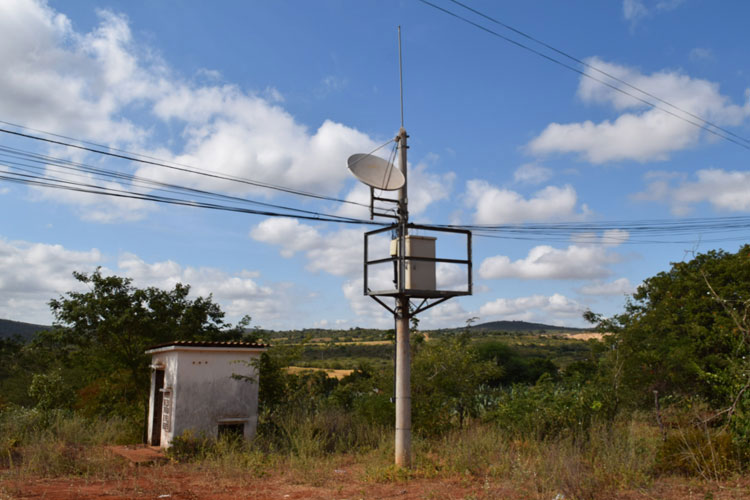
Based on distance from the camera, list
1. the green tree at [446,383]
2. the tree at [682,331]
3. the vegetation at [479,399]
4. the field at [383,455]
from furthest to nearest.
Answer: the tree at [682,331]
the green tree at [446,383]
the vegetation at [479,399]
the field at [383,455]

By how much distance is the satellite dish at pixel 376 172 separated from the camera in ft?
36.4

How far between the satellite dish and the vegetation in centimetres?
525

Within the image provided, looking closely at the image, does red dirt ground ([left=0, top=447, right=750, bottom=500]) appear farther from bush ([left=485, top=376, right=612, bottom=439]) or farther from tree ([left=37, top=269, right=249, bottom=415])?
tree ([left=37, top=269, right=249, bottom=415])

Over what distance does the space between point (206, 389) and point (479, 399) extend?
7.34 m

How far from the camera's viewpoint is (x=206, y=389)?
43.3 feet

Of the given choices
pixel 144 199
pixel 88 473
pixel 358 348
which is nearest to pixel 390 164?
pixel 144 199

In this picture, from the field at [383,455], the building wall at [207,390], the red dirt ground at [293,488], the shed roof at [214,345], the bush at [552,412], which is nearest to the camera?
the red dirt ground at [293,488]

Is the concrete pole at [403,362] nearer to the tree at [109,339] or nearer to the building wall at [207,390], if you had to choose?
the building wall at [207,390]

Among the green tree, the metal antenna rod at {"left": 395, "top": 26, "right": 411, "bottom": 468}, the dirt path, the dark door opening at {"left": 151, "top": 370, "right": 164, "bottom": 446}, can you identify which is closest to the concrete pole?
the metal antenna rod at {"left": 395, "top": 26, "right": 411, "bottom": 468}

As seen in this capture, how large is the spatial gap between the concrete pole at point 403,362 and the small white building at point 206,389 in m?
4.53

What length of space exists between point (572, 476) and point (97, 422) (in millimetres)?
12838

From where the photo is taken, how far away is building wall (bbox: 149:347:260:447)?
1278 centimetres

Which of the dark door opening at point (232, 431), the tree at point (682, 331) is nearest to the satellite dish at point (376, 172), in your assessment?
the dark door opening at point (232, 431)

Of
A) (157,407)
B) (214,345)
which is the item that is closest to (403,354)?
(214,345)
